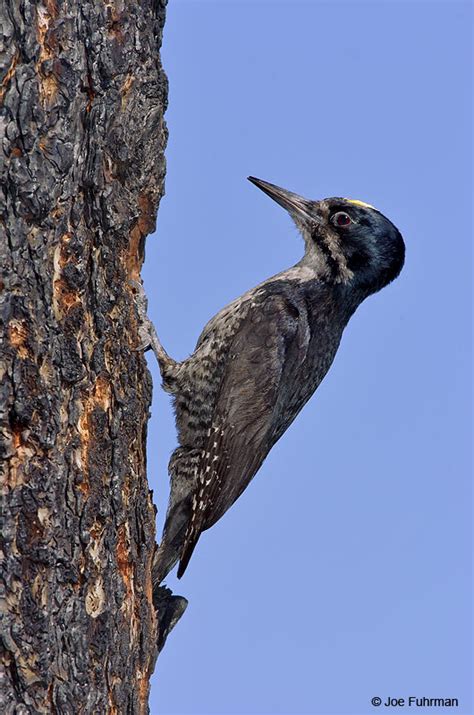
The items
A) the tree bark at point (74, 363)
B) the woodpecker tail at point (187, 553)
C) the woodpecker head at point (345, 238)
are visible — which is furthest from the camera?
the woodpecker head at point (345, 238)

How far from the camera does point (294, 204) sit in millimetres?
6090

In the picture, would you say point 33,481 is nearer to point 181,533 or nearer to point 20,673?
point 20,673

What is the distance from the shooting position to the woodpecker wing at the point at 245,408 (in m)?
5.08

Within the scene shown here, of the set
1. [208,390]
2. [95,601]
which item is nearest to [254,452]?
[208,390]

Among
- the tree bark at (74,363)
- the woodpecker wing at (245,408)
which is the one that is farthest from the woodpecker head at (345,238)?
the tree bark at (74,363)

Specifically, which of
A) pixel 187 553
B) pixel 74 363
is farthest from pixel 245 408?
pixel 74 363

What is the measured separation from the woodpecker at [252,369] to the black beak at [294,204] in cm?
12

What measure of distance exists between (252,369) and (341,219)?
4.44ft

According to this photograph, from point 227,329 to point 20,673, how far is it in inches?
106

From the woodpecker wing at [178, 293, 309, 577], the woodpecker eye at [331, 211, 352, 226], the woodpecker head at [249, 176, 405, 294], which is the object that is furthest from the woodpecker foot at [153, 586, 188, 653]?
the woodpecker eye at [331, 211, 352, 226]

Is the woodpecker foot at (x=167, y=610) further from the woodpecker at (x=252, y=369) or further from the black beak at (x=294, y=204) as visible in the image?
the black beak at (x=294, y=204)

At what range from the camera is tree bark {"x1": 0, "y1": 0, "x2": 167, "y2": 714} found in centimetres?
312

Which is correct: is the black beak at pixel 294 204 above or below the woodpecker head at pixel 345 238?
above

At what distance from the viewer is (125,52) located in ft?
12.4
